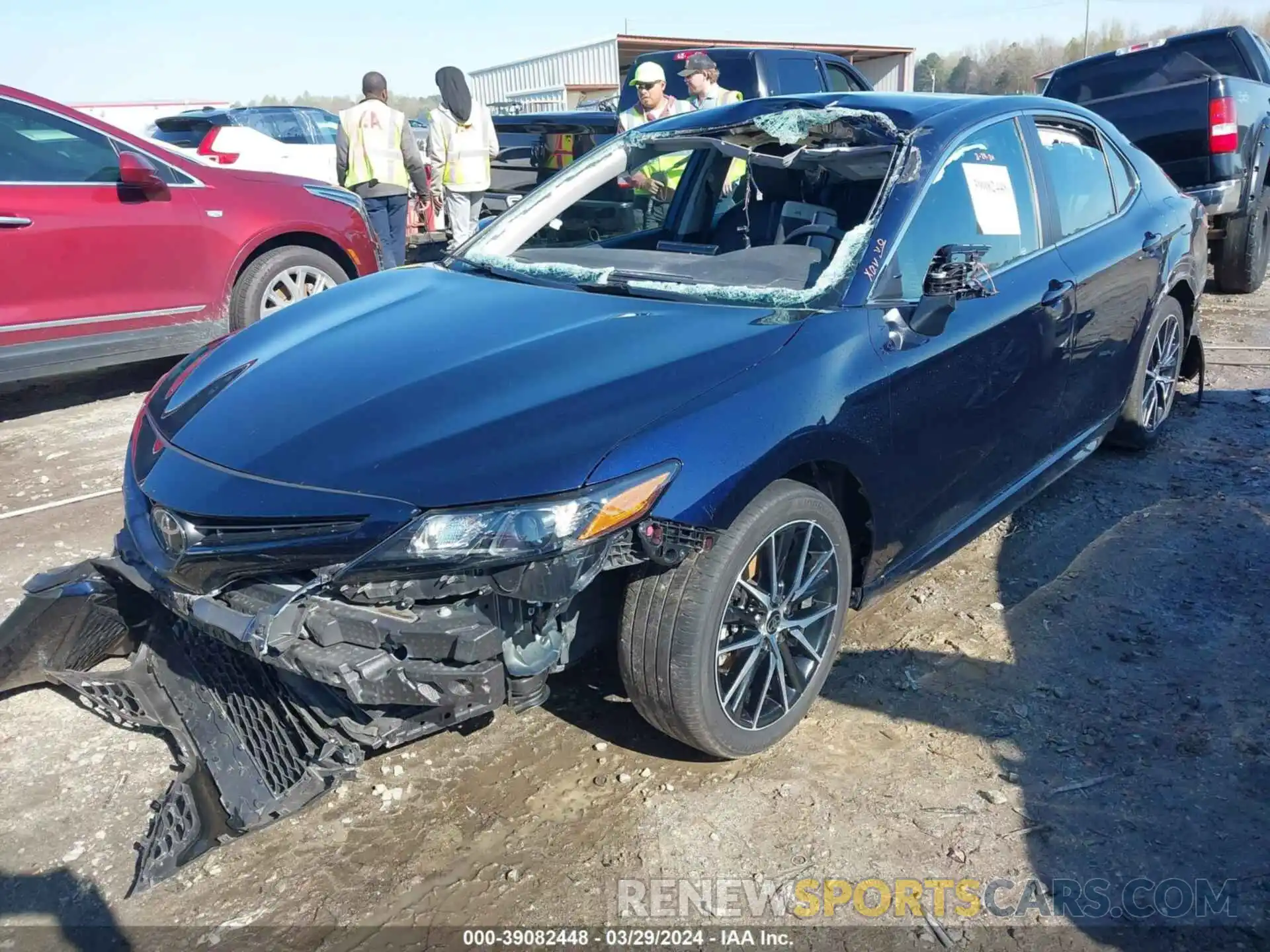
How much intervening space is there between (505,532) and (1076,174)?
3.00 metres

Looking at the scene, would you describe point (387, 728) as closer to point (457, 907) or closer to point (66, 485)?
point (457, 907)

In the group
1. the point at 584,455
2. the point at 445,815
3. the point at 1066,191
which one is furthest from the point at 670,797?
the point at 1066,191

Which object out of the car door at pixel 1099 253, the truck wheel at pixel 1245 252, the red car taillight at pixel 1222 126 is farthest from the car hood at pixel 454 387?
the truck wheel at pixel 1245 252

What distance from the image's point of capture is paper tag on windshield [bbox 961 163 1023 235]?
11.1ft

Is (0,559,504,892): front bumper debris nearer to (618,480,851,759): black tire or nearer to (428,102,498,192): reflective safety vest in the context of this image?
(618,480,851,759): black tire

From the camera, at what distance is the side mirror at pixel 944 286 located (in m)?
2.97

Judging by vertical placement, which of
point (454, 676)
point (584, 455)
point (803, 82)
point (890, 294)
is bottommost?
point (454, 676)

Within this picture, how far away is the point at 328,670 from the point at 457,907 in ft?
2.14

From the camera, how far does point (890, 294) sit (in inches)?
118

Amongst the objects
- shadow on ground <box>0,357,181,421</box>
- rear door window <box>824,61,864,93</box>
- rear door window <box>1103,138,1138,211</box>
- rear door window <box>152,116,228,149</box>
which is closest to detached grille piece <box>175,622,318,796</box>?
rear door window <box>1103,138,1138,211</box>

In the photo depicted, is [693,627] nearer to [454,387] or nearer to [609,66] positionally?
[454,387]

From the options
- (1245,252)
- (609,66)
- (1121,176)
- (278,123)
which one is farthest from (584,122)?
Answer: (609,66)

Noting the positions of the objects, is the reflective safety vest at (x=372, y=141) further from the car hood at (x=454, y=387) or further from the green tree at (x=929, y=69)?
the green tree at (x=929, y=69)

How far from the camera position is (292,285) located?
6531 millimetres
